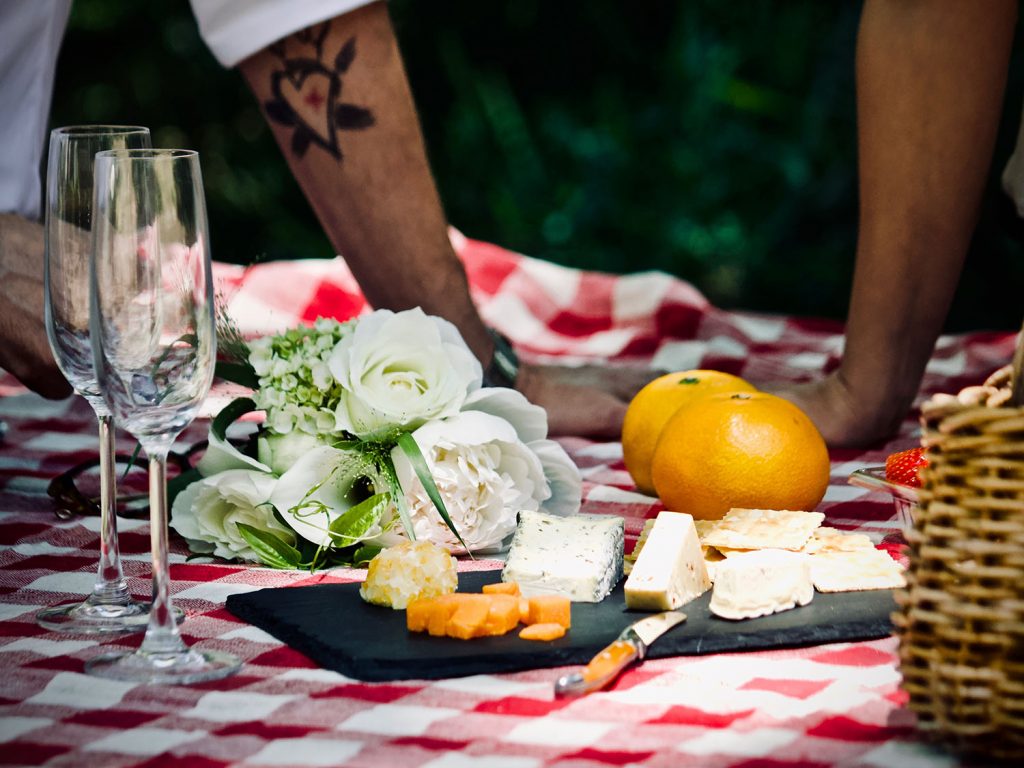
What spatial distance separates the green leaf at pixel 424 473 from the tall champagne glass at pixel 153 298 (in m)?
0.30

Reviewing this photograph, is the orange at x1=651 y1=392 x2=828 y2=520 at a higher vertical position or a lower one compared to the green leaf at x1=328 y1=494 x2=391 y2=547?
higher

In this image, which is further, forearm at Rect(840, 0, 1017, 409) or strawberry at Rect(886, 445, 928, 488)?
forearm at Rect(840, 0, 1017, 409)

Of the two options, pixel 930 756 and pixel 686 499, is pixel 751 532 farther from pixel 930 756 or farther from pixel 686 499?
pixel 930 756

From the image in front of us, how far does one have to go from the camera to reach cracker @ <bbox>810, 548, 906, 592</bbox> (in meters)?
1.14

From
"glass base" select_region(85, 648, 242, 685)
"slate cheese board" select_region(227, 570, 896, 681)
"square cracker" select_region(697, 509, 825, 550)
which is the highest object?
"square cracker" select_region(697, 509, 825, 550)

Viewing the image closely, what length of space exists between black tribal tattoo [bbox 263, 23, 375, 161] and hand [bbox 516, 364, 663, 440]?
414 mm

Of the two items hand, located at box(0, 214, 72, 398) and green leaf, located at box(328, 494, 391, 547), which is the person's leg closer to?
green leaf, located at box(328, 494, 391, 547)

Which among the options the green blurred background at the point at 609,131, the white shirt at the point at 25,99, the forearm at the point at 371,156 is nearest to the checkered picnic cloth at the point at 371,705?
the forearm at the point at 371,156

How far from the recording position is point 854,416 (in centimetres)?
178

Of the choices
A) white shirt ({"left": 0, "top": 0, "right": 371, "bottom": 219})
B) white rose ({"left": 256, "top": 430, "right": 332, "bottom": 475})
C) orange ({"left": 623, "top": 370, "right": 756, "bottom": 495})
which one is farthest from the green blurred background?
white rose ({"left": 256, "top": 430, "right": 332, "bottom": 475})

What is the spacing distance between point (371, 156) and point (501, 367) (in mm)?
328

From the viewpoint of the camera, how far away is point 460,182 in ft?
12.2

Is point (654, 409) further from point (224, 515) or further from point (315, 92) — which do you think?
point (315, 92)

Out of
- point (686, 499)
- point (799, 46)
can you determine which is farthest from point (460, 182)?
point (686, 499)
